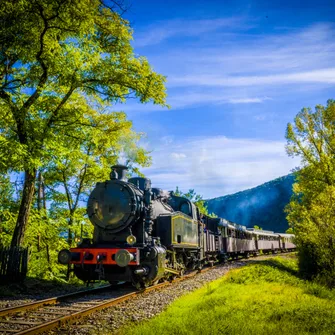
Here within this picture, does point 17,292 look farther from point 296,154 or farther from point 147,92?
point 296,154

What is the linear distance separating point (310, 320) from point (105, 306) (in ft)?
13.5

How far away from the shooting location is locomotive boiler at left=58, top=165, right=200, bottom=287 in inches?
370

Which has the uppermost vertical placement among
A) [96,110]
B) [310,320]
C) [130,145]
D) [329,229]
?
[96,110]

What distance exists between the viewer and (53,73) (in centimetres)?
1149

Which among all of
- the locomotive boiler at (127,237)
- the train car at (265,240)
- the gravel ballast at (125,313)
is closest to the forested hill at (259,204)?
the train car at (265,240)

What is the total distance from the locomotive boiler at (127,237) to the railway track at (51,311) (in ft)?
2.07

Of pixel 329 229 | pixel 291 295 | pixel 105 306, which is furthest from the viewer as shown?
pixel 329 229

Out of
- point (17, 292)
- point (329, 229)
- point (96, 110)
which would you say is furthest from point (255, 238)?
point (17, 292)

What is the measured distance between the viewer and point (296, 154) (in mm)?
24406

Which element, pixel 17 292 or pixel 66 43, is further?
pixel 66 43

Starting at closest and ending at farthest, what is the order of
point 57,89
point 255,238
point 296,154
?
point 57,89, point 296,154, point 255,238

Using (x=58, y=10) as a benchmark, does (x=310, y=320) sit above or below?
below

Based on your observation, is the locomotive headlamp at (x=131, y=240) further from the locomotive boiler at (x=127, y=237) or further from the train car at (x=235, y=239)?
the train car at (x=235, y=239)

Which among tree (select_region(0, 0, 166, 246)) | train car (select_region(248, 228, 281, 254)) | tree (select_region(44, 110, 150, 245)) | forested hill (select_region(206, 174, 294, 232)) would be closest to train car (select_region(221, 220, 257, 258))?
train car (select_region(248, 228, 281, 254))
